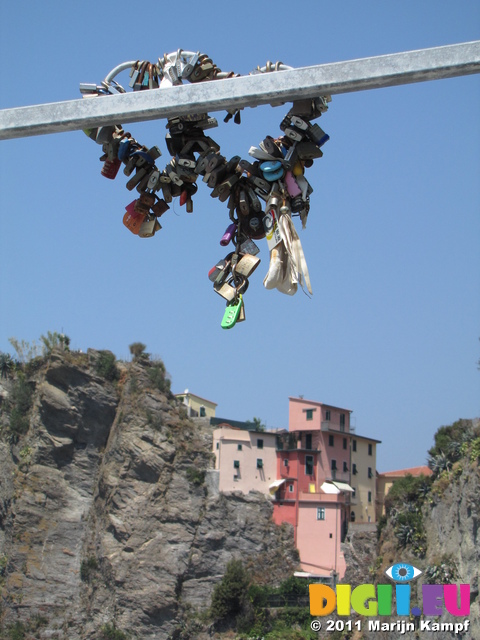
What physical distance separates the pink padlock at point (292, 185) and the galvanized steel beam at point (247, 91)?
1.86 ft

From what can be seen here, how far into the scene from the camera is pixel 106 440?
176ft

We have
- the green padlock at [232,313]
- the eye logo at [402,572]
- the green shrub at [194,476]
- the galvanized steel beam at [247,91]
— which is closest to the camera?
the galvanized steel beam at [247,91]

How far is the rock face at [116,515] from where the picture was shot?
48844 mm

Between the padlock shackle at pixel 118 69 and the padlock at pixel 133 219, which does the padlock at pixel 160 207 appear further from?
the padlock shackle at pixel 118 69

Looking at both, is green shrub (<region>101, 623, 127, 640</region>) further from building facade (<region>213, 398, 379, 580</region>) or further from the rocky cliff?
the rocky cliff

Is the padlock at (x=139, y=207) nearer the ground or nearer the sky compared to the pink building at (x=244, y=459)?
nearer the ground

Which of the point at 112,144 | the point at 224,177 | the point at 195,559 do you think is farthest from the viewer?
the point at 195,559

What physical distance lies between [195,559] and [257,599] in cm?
414

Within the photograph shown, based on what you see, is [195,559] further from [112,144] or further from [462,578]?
[112,144]

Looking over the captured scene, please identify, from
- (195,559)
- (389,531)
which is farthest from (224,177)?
(195,559)

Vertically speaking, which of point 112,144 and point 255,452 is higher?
point 255,452

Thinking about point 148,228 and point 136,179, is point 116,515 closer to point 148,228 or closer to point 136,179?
point 148,228

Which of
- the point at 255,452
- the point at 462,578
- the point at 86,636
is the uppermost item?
the point at 255,452

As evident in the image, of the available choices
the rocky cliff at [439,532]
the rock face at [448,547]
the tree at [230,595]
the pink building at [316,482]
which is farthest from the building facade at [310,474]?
the rock face at [448,547]
